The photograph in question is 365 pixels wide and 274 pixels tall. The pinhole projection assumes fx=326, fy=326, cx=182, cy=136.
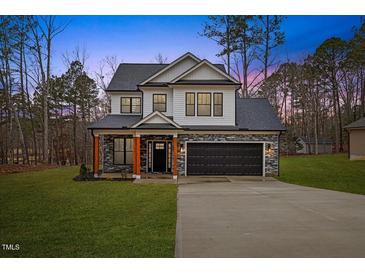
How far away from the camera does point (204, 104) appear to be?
572 inches

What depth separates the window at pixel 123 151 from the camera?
15211 millimetres

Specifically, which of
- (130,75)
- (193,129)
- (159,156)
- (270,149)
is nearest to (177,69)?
(130,75)

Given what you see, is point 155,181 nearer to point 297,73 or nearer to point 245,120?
point 245,120

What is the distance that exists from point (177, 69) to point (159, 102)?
179 cm

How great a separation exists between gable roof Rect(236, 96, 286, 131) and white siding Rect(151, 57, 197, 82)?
126 inches

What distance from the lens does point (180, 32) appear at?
7.19m

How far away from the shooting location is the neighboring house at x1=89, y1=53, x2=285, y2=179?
45.7 feet

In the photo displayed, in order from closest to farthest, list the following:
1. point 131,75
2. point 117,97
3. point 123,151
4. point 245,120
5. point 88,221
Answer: point 88,221
point 245,120
point 123,151
point 117,97
point 131,75

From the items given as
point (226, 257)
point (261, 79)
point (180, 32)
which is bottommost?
point (226, 257)

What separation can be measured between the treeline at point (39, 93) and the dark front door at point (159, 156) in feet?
18.0

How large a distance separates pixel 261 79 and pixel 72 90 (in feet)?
45.0

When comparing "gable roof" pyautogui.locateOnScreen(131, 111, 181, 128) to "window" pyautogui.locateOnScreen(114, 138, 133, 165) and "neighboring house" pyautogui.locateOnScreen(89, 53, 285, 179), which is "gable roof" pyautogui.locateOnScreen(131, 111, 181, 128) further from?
"window" pyautogui.locateOnScreen(114, 138, 133, 165)

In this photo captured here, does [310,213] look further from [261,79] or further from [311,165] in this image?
[261,79]
